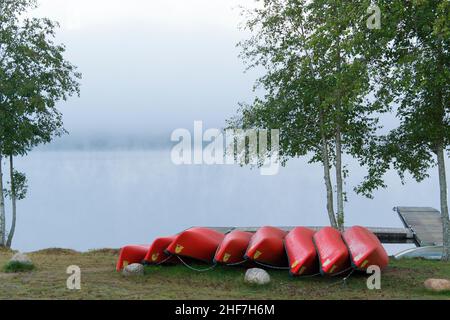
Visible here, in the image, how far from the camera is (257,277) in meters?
14.1

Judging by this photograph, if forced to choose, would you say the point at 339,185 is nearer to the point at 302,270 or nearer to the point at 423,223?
the point at 302,270

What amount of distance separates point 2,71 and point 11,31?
2.46m

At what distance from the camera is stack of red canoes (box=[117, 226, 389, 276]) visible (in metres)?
14.4

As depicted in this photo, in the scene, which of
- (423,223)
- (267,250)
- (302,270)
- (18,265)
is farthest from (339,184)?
(423,223)

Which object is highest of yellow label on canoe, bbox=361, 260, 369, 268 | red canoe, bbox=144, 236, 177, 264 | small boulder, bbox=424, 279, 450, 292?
red canoe, bbox=144, 236, 177, 264

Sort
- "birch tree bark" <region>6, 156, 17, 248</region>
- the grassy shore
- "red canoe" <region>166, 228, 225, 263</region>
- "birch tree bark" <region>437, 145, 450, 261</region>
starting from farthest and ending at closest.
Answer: "birch tree bark" <region>6, 156, 17, 248</region>
"birch tree bark" <region>437, 145, 450, 261</region>
"red canoe" <region>166, 228, 225, 263</region>
the grassy shore

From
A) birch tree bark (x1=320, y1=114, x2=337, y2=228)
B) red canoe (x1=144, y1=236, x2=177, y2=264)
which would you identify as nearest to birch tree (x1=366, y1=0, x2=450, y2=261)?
birch tree bark (x1=320, y1=114, x2=337, y2=228)

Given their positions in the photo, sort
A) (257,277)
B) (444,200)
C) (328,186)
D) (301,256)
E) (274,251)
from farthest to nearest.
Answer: (328,186) → (444,200) → (274,251) → (301,256) → (257,277)

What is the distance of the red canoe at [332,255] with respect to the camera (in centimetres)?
1420

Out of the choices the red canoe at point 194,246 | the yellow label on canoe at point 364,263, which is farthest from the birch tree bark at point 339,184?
the red canoe at point 194,246

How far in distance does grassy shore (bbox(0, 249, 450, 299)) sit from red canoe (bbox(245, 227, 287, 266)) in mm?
388

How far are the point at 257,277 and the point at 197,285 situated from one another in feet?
5.12

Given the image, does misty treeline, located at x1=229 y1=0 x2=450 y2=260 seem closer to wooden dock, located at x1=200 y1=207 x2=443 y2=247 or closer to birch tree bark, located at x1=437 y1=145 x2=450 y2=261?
Result: birch tree bark, located at x1=437 y1=145 x2=450 y2=261
